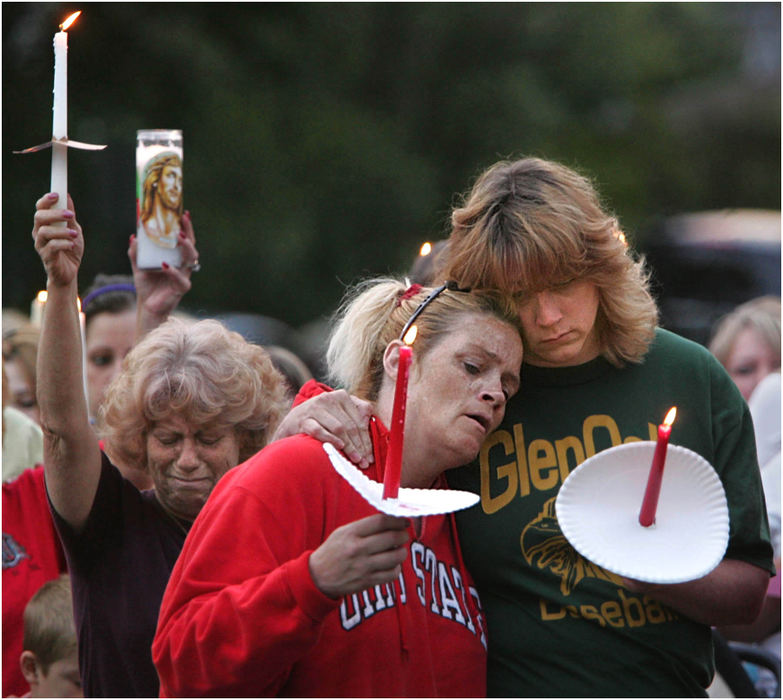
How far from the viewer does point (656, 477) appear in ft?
6.36

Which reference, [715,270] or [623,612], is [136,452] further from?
[715,270]

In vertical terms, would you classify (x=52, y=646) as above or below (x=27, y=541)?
below

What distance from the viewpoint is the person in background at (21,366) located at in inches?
184

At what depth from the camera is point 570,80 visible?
1625 cm

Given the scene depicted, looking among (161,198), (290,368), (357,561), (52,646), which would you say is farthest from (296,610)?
(290,368)

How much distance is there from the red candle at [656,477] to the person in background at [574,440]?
367 millimetres

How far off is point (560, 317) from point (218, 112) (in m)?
10.1

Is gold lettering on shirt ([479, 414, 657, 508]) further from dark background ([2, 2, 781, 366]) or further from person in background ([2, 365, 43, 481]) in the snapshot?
dark background ([2, 2, 781, 366])

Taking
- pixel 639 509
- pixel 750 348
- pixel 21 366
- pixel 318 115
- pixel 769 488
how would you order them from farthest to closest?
1. pixel 318 115
2. pixel 750 348
3. pixel 21 366
4. pixel 769 488
5. pixel 639 509

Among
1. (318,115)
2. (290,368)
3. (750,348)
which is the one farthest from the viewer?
(318,115)

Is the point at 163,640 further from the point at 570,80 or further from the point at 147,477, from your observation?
the point at 570,80

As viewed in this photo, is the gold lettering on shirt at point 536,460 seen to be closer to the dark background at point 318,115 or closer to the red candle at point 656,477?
the red candle at point 656,477

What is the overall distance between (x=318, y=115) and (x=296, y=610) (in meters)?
11.8

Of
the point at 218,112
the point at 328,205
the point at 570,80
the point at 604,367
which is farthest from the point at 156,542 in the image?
the point at 570,80
